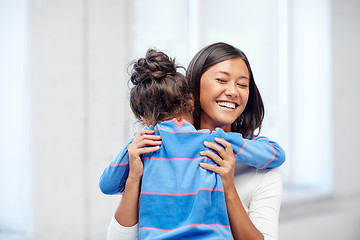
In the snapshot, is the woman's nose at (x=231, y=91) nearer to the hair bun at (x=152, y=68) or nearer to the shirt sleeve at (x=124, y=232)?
the hair bun at (x=152, y=68)

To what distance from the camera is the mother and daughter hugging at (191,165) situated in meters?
0.97

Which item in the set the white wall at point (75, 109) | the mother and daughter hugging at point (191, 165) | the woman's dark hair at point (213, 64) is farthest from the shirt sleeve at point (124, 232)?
the white wall at point (75, 109)

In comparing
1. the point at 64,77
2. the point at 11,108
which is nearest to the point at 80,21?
the point at 64,77

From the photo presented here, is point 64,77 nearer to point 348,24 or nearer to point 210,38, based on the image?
point 210,38

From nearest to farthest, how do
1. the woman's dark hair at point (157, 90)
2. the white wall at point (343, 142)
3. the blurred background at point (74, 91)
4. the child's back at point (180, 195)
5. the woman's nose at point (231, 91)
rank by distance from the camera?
the child's back at point (180, 195), the woman's dark hair at point (157, 90), the woman's nose at point (231, 91), the blurred background at point (74, 91), the white wall at point (343, 142)

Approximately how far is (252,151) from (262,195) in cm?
19

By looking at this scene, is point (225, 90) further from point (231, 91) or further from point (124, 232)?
point (124, 232)

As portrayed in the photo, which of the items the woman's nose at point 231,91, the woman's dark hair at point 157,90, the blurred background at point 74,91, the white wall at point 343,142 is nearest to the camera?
the woman's dark hair at point 157,90

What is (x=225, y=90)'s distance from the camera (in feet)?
3.89

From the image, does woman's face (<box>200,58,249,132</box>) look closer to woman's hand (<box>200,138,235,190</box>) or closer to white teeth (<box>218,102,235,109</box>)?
white teeth (<box>218,102,235,109</box>)

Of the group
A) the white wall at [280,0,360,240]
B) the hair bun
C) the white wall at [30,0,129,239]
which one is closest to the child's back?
the hair bun

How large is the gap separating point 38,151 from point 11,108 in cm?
24

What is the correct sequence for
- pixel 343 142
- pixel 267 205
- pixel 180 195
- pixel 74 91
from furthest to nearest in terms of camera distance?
pixel 343 142 < pixel 74 91 < pixel 267 205 < pixel 180 195

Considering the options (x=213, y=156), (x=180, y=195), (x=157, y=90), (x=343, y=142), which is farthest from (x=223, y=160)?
(x=343, y=142)
